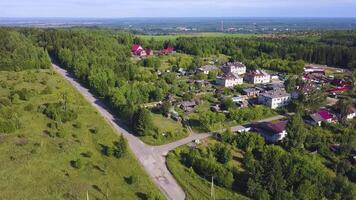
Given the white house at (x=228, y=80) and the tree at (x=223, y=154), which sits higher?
the white house at (x=228, y=80)

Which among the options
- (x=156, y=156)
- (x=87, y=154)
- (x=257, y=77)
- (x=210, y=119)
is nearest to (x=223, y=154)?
(x=156, y=156)

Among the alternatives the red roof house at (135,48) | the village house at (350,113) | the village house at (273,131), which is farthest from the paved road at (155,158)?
the red roof house at (135,48)

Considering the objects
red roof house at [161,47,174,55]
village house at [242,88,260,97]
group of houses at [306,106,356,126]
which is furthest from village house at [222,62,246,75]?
group of houses at [306,106,356,126]

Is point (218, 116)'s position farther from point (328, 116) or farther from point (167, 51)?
point (167, 51)

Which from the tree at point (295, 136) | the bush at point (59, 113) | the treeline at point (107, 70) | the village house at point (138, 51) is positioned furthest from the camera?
the village house at point (138, 51)

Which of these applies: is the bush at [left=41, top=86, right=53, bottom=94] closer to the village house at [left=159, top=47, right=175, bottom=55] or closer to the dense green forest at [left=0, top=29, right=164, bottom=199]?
the dense green forest at [left=0, top=29, right=164, bottom=199]

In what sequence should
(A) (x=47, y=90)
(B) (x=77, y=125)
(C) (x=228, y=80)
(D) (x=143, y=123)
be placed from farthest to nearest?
(C) (x=228, y=80)
(A) (x=47, y=90)
(B) (x=77, y=125)
(D) (x=143, y=123)

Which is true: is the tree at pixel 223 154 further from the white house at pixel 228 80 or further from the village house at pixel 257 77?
the village house at pixel 257 77

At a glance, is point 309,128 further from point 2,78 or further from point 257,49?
point 257,49
